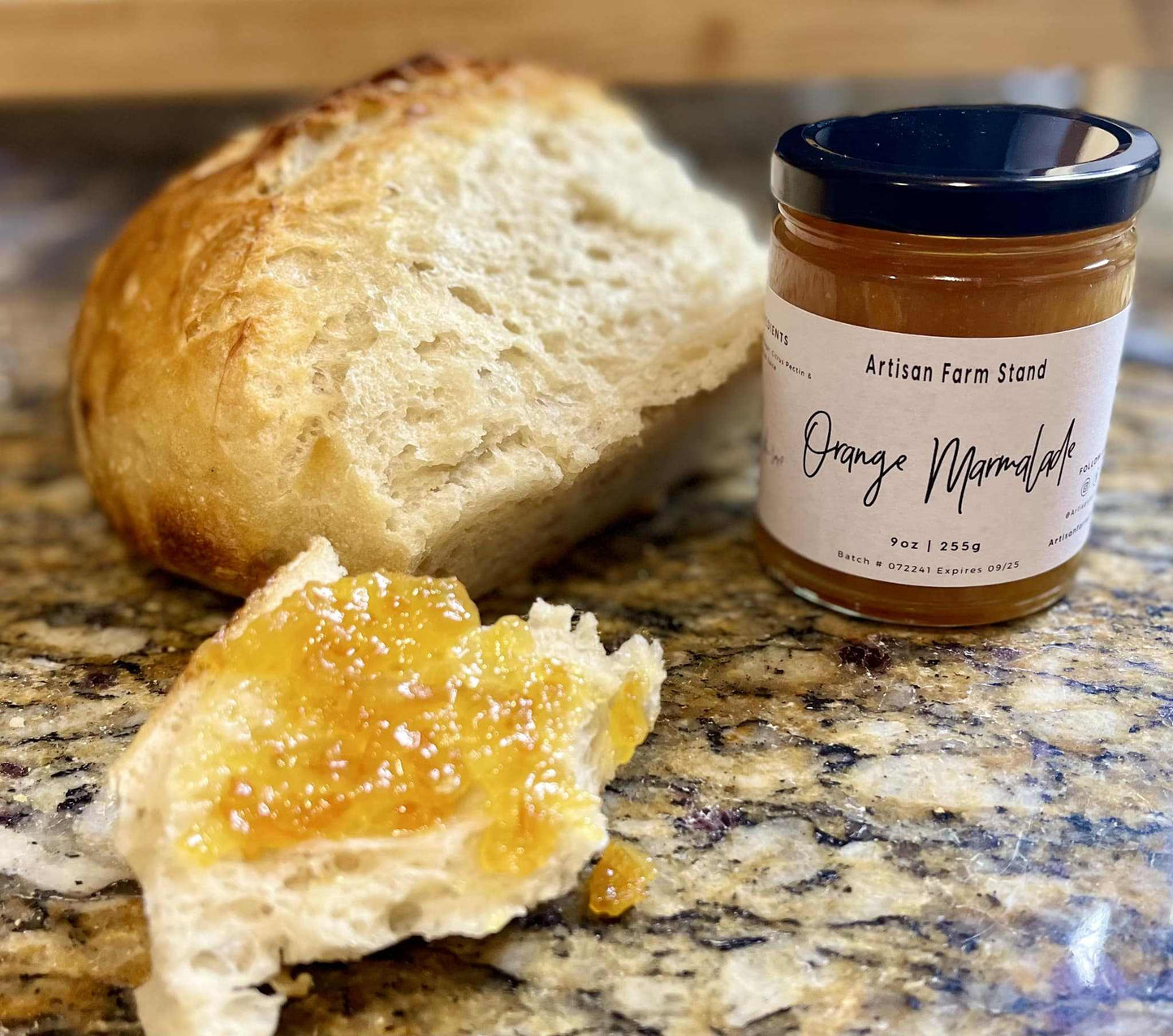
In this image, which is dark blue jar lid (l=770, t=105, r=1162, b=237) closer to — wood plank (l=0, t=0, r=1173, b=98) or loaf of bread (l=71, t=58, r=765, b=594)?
loaf of bread (l=71, t=58, r=765, b=594)

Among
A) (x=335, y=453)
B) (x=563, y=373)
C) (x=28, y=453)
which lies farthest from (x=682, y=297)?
(x=28, y=453)

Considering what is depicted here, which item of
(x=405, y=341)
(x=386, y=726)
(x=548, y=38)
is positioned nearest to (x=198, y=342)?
(x=405, y=341)

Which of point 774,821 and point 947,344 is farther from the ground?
point 947,344

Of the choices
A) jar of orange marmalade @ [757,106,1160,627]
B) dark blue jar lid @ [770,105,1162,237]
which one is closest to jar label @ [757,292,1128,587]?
jar of orange marmalade @ [757,106,1160,627]

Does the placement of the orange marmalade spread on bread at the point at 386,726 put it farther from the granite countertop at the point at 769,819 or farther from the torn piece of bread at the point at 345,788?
Answer: the granite countertop at the point at 769,819

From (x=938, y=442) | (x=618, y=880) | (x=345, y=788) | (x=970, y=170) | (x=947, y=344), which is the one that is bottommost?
(x=618, y=880)

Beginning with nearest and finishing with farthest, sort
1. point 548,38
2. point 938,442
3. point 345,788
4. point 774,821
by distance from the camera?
point 345,788 < point 774,821 < point 938,442 < point 548,38

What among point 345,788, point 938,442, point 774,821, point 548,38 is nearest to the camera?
point 345,788

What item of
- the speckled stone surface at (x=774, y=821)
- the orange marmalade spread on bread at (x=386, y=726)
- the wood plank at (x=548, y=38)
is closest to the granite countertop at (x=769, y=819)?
the speckled stone surface at (x=774, y=821)

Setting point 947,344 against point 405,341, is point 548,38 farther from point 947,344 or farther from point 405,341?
point 947,344
